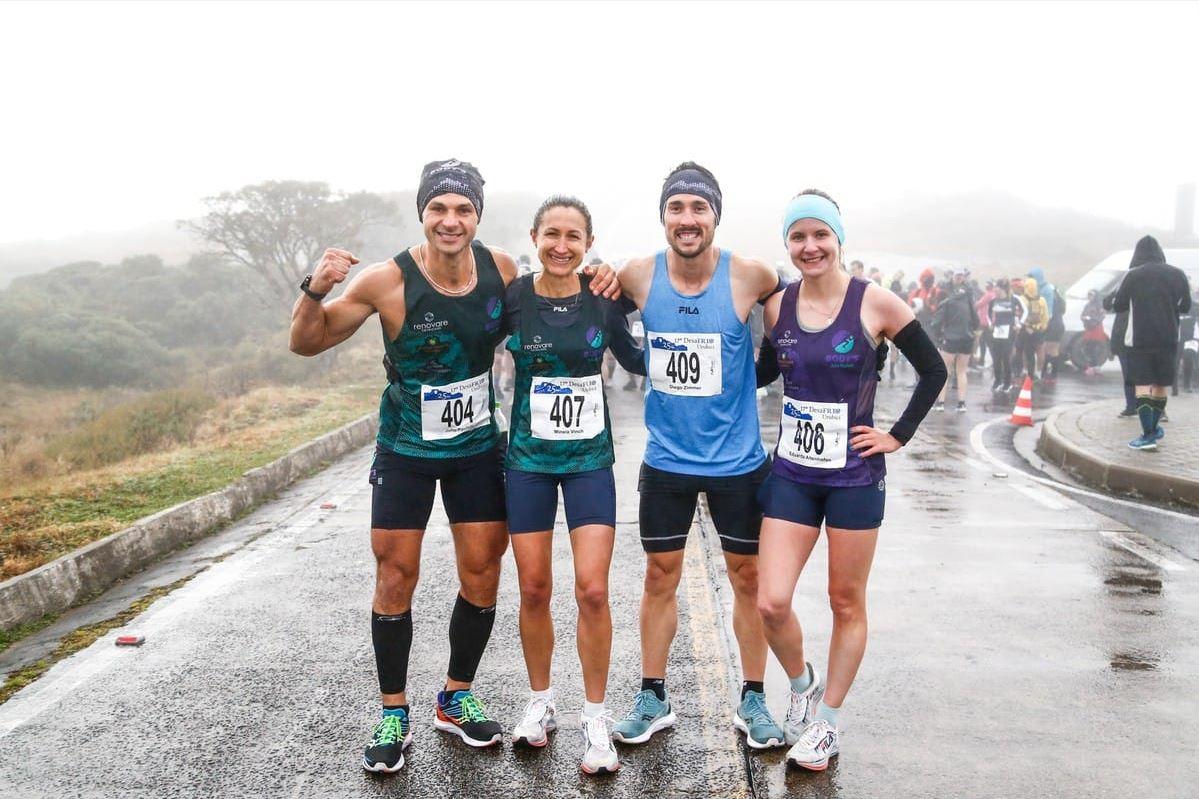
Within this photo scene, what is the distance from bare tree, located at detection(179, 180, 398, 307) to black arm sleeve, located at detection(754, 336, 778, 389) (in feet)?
88.2

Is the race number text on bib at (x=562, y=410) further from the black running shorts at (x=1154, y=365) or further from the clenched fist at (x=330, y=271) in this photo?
the black running shorts at (x=1154, y=365)

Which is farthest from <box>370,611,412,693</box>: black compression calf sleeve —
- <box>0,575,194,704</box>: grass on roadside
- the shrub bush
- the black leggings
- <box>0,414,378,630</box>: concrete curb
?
the black leggings

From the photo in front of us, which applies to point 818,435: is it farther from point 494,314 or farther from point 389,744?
point 389,744

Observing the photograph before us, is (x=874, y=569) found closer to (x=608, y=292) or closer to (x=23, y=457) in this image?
(x=608, y=292)

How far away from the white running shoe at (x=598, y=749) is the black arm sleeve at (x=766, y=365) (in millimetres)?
1425

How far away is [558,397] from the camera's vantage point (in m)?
3.98

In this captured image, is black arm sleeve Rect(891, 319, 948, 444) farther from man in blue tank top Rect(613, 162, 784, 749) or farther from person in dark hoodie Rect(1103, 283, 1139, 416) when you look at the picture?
person in dark hoodie Rect(1103, 283, 1139, 416)

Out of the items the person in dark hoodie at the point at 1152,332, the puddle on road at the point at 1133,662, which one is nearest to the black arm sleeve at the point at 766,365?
the puddle on road at the point at 1133,662

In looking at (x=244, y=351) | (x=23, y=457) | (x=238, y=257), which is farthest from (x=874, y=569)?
(x=238, y=257)

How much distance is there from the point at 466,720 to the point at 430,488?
90 cm

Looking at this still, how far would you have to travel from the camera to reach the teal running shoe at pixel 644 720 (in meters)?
4.02

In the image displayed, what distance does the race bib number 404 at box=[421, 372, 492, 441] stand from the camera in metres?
3.98

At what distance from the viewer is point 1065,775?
3703 mm

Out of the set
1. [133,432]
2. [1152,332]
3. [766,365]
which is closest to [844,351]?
[766,365]
